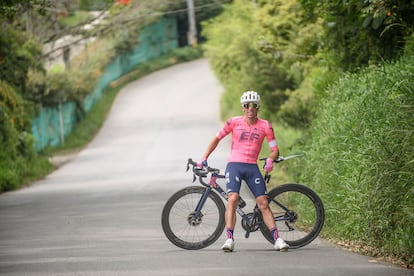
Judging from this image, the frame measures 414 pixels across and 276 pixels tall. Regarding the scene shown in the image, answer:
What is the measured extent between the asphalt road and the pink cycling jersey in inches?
43.4

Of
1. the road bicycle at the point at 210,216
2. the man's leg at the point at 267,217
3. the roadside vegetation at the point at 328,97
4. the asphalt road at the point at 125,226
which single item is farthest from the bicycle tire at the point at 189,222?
the roadside vegetation at the point at 328,97

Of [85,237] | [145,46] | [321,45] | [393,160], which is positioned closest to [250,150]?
[393,160]

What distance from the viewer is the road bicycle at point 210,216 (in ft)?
39.1

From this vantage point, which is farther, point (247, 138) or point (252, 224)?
point (252, 224)

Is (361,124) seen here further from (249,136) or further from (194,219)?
(194,219)

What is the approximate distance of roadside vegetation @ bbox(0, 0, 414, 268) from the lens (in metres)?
12.0

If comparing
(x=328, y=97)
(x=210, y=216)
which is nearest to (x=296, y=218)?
(x=210, y=216)

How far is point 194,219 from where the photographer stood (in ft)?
39.2

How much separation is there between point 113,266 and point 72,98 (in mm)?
32972

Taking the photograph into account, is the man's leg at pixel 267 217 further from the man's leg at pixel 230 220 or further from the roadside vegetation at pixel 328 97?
the roadside vegetation at pixel 328 97

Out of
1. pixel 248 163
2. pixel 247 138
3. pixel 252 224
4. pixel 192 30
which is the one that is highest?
pixel 247 138

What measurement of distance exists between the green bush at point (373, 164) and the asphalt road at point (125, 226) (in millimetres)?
466

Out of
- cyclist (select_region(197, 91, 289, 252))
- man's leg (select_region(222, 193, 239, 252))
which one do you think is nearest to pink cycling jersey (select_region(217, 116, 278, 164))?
cyclist (select_region(197, 91, 289, 252))

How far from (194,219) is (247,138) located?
44.2 inches
